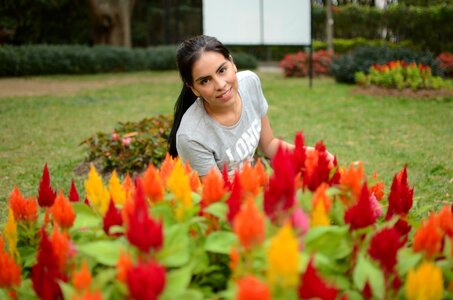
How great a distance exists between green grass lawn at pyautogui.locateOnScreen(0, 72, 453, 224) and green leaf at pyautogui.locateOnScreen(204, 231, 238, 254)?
2831 millimetres

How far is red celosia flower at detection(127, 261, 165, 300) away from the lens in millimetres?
1021

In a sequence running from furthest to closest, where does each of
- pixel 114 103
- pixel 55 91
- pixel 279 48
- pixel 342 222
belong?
pixel 279 48 < pixel 55 91 < pixel 114 103 < pixel 342 222

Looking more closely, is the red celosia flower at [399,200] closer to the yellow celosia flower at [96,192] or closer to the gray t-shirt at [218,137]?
the yellow celosia flower at [96,192]

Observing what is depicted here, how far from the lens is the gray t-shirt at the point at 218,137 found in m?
2.96

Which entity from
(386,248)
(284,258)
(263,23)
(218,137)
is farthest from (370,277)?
(263,23)

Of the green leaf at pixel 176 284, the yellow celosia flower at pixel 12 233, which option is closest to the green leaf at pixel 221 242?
the green leaf at pixel 176 284

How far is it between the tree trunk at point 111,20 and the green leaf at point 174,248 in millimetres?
20678

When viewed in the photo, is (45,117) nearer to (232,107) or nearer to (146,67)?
(232,107)

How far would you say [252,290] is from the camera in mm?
929

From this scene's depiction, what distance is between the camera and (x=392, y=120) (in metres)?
8.87

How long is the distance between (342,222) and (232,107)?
5.75 ft

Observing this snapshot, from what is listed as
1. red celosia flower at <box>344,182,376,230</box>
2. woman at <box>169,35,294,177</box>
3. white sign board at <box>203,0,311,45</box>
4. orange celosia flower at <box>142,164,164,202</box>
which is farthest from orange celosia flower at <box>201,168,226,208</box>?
white sign board at <box>203,0,311,45</box>

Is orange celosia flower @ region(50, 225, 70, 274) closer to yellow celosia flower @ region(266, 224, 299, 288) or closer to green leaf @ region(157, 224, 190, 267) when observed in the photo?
green leaf @ region(157, 224, 190, 267)

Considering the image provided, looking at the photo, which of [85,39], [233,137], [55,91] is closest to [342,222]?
[233,137]
